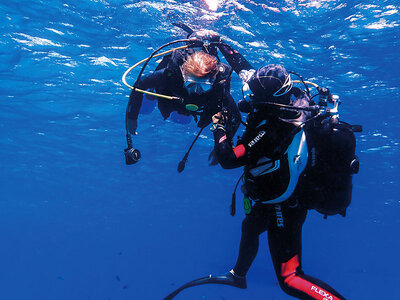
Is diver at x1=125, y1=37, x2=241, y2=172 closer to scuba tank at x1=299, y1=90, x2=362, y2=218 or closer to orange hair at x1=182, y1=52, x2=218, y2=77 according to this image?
orange hair at x1=182, y1=52, x2=218, y2=77

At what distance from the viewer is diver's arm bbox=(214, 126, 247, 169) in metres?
4.05

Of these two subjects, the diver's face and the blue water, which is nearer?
the diver's face

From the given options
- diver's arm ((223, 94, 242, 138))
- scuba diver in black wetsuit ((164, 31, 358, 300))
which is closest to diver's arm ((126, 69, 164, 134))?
diver's arm ((223, 94, 242, 138))

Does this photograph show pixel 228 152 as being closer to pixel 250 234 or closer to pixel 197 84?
pixel 197 84

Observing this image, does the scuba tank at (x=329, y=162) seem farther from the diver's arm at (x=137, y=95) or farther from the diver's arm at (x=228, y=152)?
the diver's arm at (x=137, y=95)

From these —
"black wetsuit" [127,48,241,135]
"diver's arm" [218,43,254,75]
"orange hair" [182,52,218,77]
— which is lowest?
"black wetsuit" [127,48,241,135]

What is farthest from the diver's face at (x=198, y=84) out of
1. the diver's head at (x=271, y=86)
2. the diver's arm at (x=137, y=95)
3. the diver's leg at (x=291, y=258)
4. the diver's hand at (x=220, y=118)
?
the diver's leg at (x=291, y=258)

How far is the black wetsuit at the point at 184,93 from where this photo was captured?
4.54 m

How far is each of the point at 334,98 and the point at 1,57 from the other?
46.7 feet

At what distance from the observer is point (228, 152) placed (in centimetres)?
405

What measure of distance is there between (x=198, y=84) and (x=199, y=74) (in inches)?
5.7

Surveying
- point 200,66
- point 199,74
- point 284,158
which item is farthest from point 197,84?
point 284,158

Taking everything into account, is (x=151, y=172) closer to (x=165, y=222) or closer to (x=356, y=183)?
(x=356, y=183)

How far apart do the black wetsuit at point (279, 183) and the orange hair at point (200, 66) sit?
0.87 metres
